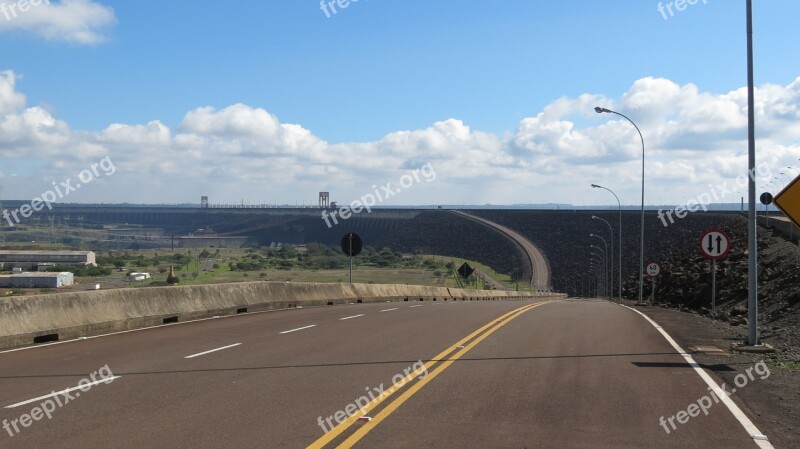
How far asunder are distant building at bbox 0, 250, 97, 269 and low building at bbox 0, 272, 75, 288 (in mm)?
6366

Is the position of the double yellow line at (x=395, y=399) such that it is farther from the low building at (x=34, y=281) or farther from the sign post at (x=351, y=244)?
the sign post at (x=351, y=244)

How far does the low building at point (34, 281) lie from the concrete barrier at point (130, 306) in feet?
11.2

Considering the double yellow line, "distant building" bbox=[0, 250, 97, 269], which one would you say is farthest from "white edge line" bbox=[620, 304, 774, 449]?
"distant building" bbox=[0, 250, 97, 269]

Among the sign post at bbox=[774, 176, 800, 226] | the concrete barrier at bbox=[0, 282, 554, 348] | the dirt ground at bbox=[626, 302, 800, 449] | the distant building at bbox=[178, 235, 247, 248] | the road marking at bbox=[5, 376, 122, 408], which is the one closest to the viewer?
the dirt ground at bbox=[626, 302, 800, 449]

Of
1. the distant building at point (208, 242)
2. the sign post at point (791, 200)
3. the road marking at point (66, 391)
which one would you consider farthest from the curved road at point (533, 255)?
the road marking at point (66, 391)

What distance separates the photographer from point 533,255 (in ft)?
451

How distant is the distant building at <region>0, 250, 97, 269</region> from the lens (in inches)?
1082

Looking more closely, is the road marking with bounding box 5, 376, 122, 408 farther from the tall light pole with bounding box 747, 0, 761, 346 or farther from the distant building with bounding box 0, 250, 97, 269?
the distant building with bounding box 0, 250, 97, 269

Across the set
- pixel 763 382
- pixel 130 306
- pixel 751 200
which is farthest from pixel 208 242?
pixel 763 382

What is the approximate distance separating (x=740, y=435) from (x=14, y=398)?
27.5 ft

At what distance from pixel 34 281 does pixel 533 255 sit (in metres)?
122

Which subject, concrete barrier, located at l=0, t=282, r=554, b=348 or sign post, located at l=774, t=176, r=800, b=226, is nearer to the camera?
sign post, located at l=774, t=176, r=800, b=226

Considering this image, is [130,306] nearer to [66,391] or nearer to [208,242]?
[66,391]

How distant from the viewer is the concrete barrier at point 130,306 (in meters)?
15.0
